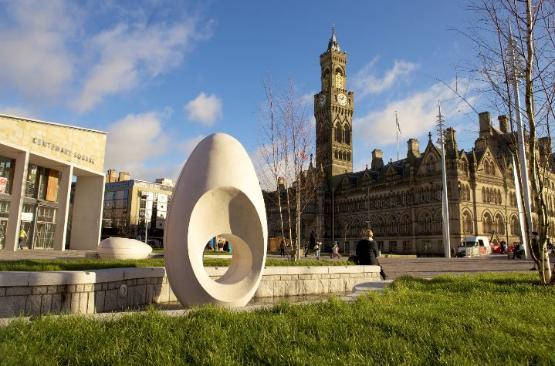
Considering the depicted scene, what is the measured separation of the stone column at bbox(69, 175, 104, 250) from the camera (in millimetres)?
41656

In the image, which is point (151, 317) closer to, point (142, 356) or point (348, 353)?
point (142, 356)

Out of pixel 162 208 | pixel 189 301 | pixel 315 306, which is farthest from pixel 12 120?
pixel 162 208

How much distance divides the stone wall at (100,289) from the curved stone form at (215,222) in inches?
72.1

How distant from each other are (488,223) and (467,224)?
4753 mm

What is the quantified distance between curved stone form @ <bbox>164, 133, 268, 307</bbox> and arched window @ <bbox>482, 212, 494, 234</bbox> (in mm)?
59720

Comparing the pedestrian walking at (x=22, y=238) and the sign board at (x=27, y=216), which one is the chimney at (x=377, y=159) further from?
the pedestrian walking at (x=22, y=238)

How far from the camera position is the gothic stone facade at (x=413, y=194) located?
59969 millimetres

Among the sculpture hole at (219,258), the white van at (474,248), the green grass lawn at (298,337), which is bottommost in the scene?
the green grass lawn at (298,337)

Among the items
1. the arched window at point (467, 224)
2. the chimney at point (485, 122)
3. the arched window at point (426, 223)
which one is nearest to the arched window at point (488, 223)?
the arched window at point (467, 224)

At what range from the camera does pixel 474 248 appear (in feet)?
158

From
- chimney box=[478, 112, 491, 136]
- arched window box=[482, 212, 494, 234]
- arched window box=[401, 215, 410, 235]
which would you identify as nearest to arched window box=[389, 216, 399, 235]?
arched window box=[401, 215, 410, 235]

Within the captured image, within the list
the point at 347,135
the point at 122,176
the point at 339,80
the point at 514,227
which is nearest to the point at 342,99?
the point at 339,80

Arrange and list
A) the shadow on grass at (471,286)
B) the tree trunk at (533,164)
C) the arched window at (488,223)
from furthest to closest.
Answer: the arched window at (488,223), the tree trunk at (533,164), the shadow on grass at (471,286)

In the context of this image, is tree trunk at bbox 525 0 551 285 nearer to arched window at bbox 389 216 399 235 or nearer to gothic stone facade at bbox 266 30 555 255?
gothic stone facade at bbox 266 30 555 255
